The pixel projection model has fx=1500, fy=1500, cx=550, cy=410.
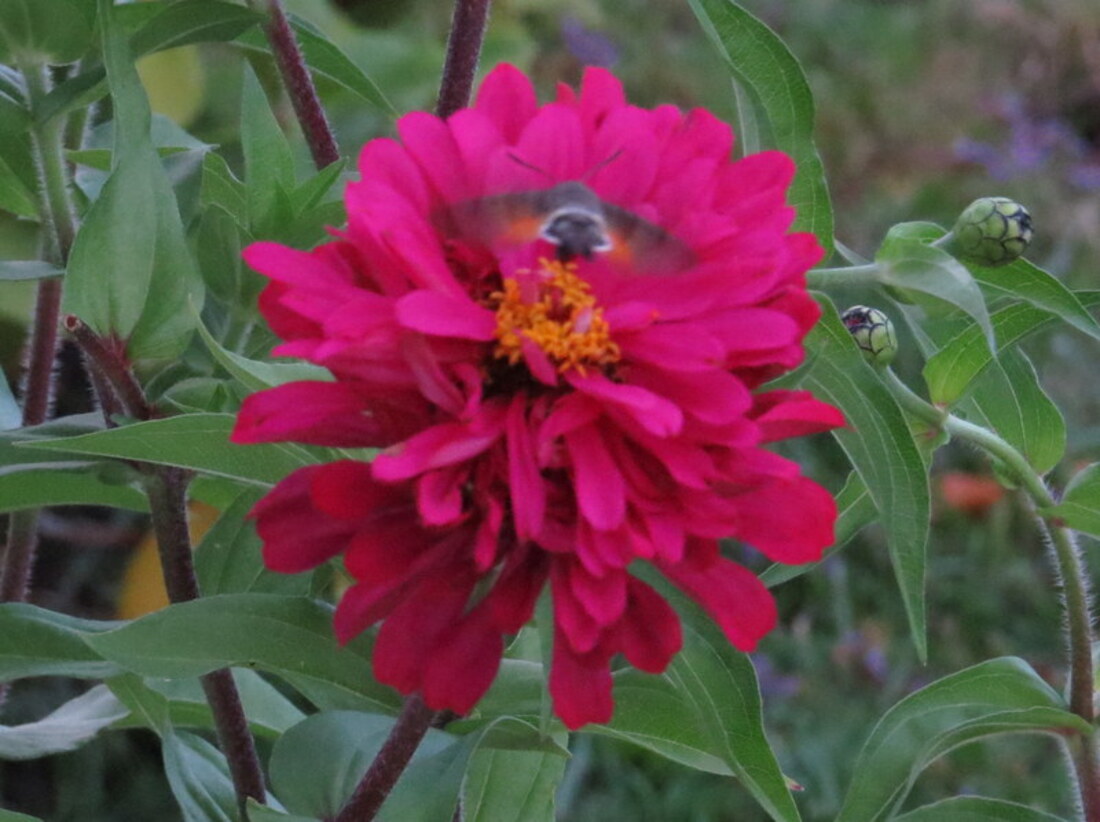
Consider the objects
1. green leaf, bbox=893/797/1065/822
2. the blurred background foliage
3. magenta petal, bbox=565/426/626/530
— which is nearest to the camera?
magenta petal, bbox=565/426/626/530

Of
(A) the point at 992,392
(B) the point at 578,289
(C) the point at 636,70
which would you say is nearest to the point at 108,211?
(B) the point at 578,289

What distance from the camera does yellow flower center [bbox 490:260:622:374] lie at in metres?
0.35

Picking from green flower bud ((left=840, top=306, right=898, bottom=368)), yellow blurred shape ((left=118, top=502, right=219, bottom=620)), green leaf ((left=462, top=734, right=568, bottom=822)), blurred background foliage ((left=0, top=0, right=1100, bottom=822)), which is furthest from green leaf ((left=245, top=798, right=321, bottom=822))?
yellow blurred shape ((left=118, top=502, right=219, bottom=620))

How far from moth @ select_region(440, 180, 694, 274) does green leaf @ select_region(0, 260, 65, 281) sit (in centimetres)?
18

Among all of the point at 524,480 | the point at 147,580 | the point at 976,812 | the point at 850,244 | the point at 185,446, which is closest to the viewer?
the point at 524,480

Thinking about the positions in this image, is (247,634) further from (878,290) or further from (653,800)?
(653,800)

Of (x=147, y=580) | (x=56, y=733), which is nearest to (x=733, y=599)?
(x=56, y=733)

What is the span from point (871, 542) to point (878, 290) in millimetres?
1172

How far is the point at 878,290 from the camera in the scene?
452mm

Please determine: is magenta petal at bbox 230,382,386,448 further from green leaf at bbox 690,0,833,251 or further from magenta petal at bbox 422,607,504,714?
green leaf at bbox 690,0,833,251

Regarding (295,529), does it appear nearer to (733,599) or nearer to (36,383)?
(733,599)

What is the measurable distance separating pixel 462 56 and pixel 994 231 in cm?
18

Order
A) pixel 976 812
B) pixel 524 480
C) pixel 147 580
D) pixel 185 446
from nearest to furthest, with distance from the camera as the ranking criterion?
pixel 524 480 < pixel 185 446 < pixel 976 812 < pixel 147 580

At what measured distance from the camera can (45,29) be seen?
479 millimetres
